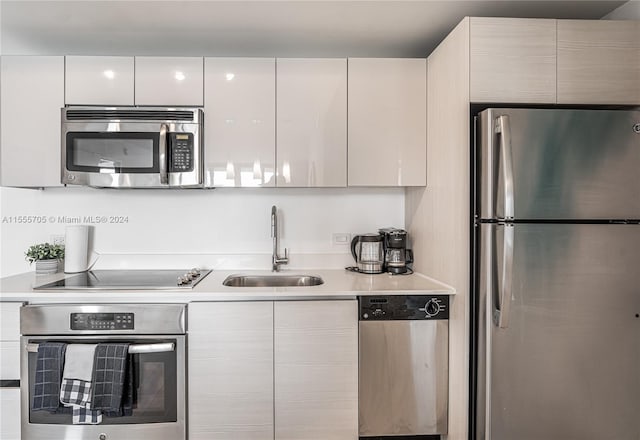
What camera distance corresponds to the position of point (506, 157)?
1.69 meters

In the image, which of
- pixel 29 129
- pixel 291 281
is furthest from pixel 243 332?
pixel 29 129

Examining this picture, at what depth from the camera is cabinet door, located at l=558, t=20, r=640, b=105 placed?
6.03 feet

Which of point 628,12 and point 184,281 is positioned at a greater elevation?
point 628,12

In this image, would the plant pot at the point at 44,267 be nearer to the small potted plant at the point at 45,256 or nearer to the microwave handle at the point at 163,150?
the small potted plant at the point at 45,256

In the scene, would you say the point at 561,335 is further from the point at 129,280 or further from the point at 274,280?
the point at 129,280

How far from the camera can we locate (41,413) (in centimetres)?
193

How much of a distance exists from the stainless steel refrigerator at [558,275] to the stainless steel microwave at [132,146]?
1.50 meters

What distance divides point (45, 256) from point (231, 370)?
4.61 feet

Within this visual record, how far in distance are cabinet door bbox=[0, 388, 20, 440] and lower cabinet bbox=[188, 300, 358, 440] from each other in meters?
0.83

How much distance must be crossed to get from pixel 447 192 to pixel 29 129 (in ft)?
7.52

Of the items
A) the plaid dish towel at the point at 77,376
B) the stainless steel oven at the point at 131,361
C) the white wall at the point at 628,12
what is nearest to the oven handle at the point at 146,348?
the stainless steel oven at the point at 131,361

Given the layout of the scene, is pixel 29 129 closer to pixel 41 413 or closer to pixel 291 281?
pixel 41 413

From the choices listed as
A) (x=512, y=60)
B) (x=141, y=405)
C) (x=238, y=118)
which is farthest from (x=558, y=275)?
(x=141, y=405)

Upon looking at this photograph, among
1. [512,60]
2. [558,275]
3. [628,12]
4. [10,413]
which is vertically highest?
[628,12]
